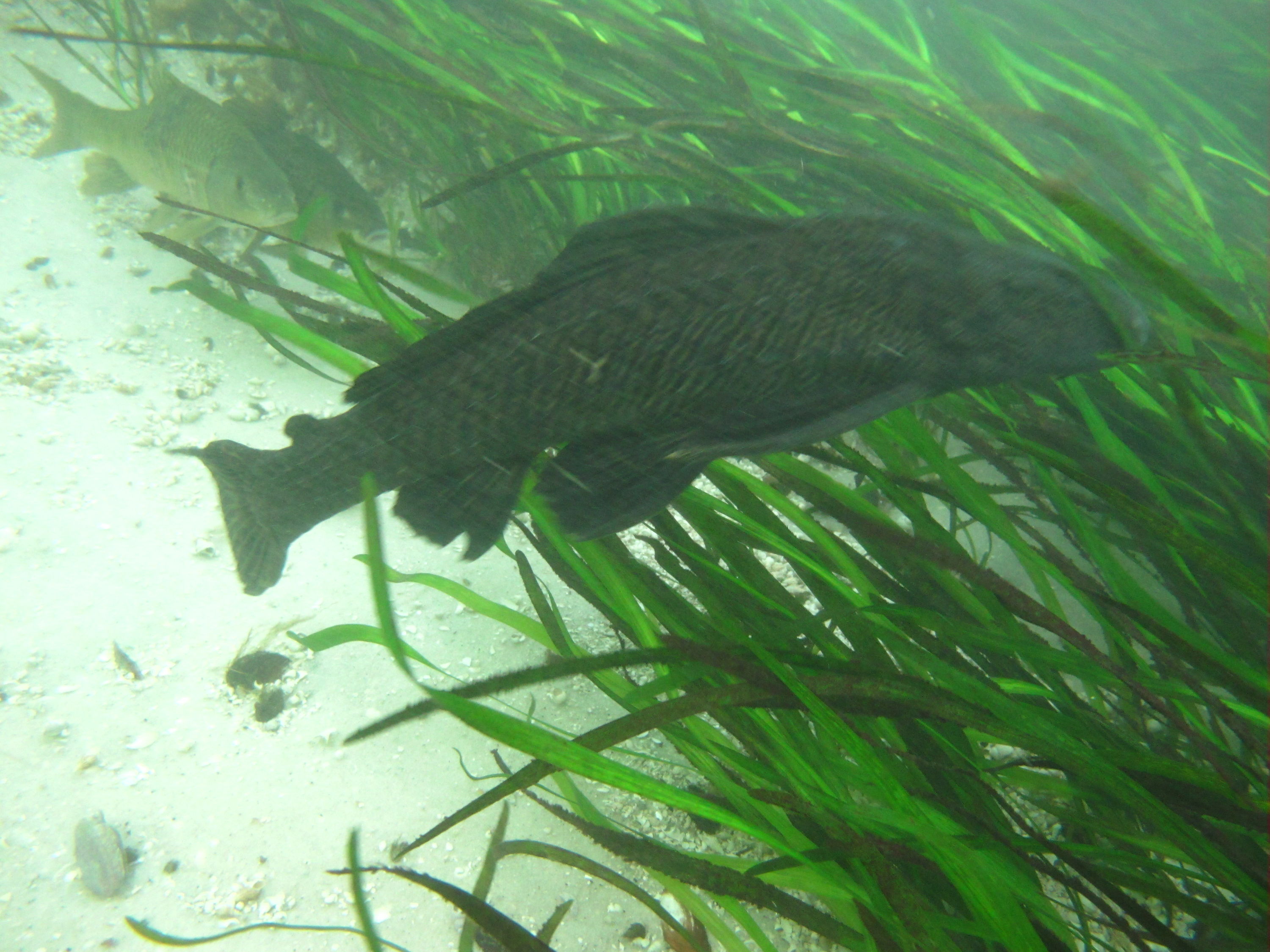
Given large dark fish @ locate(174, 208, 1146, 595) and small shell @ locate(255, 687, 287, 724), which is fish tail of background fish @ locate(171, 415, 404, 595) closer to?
large dark fish @ locate(174, 208, 1146, 595)

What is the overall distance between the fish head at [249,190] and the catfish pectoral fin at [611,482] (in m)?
2.96

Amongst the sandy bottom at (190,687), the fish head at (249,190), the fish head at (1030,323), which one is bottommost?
the sandy bottom at (190,687)

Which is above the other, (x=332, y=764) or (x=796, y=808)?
(x=796, y=808)

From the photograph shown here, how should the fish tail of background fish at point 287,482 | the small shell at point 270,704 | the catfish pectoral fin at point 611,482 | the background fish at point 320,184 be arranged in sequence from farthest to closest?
the background fish at point 320,184
the small shell at point 270,704
the fish tail of background fish at point 287,482
the catfish pectoral fin at point 611,482

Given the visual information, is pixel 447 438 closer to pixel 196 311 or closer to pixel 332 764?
pixel 332 764

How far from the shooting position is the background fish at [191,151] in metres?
3.56

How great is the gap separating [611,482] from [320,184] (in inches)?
119

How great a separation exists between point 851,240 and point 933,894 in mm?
1723

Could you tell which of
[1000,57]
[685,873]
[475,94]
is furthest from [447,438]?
[1000,57]

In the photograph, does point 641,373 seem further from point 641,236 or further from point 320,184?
point 320,184

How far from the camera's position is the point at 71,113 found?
3834 millimetres

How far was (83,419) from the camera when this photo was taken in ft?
9.39

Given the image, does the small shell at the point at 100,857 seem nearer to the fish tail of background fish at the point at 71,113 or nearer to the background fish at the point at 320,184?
the background fish at the point at 320,184

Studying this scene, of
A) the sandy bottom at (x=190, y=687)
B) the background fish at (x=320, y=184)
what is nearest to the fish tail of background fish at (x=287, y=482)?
the sandy bottom at (x=190, y=687)
